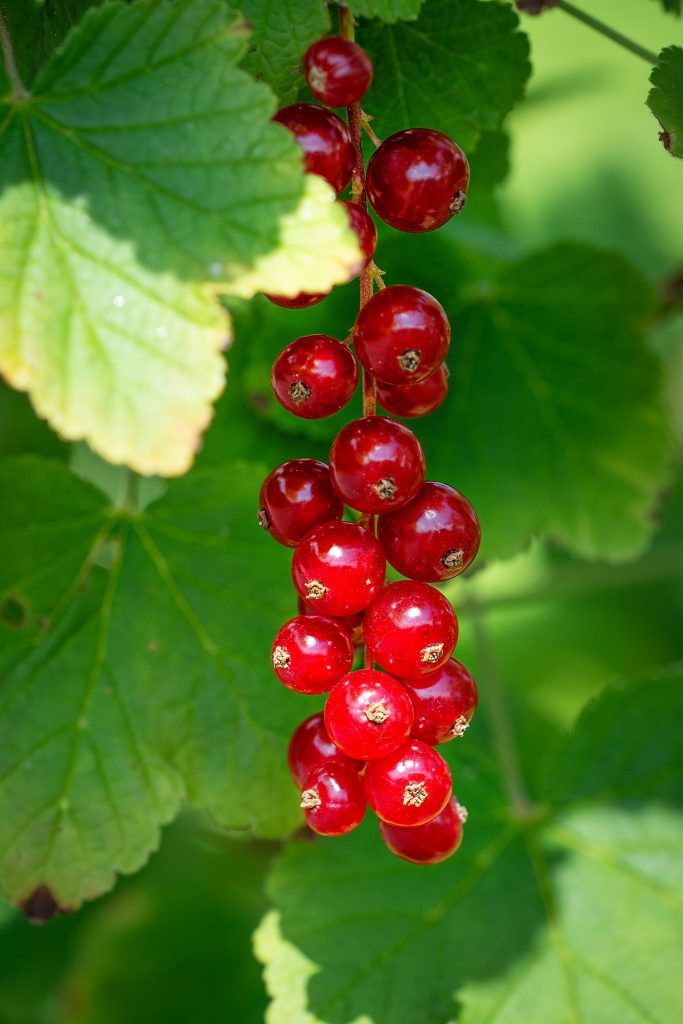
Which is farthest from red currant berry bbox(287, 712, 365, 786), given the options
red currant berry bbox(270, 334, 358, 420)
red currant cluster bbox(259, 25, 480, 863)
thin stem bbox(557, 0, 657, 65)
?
thin stem bbox(557, 0, 657, 65)

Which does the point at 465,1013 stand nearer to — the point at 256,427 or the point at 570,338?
the point at 256,427

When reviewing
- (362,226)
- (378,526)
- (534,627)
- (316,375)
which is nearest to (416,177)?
(362,226)

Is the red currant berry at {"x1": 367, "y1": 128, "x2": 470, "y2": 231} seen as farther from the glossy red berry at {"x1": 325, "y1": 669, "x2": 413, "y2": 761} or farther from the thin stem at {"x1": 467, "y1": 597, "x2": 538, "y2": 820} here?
the thin stem at {"x1": 467, "y1": 597, "x2": 538, "y2": 820}

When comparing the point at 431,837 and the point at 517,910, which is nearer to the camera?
the point at 431,837

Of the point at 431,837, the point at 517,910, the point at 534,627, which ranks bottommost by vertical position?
the point at 534,627

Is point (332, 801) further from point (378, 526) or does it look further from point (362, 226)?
point (362, 226)

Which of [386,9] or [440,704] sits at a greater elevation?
[386,9]

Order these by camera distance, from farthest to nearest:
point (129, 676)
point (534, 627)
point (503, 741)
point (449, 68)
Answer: point (534, 627) → point (503, 741) → point (129, 676) → point (449, 68)

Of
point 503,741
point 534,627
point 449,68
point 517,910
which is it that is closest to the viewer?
point 449,68
